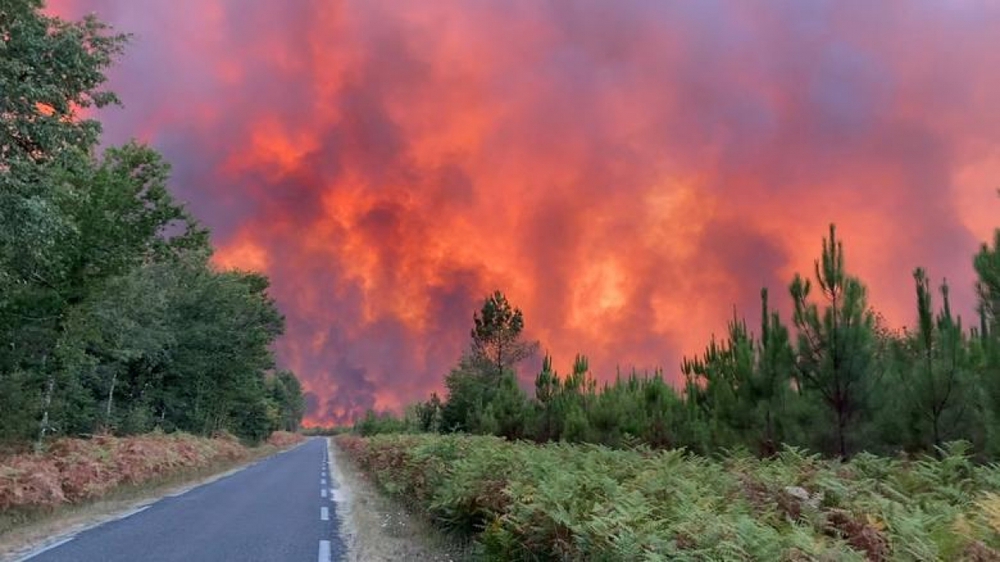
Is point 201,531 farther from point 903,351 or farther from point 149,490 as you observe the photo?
Result: point 903,351

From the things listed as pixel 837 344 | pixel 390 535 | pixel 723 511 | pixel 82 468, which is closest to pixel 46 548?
pixel 390 535

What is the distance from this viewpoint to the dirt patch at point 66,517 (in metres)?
10.6

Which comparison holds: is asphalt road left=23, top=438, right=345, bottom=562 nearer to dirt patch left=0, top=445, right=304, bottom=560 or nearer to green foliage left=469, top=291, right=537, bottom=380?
dirt patch left=0, top=445, right=304, bottom=560

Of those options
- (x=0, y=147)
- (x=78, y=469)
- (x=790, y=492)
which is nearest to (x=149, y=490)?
(x=78, y=469)

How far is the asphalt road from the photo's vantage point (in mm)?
9594

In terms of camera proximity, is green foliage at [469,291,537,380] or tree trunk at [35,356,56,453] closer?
tree trunk at [35,356,56,453]

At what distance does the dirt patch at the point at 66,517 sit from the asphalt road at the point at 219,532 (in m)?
0.42

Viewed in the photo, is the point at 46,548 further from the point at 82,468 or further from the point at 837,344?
the point at 837,344

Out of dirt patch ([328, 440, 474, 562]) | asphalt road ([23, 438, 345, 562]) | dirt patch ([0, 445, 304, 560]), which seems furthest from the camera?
dirt patch ([0, 445, 304, 560])

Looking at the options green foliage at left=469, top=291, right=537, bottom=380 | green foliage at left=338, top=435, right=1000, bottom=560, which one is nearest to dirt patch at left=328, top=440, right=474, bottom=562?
green foliage at left=338, top=435, right=1000, bottom=560

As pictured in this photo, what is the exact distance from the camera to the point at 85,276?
77.4 feet

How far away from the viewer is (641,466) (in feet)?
32.6

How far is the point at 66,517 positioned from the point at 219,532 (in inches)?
183

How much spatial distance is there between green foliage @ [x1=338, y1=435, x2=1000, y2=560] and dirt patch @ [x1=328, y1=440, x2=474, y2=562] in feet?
1.53
